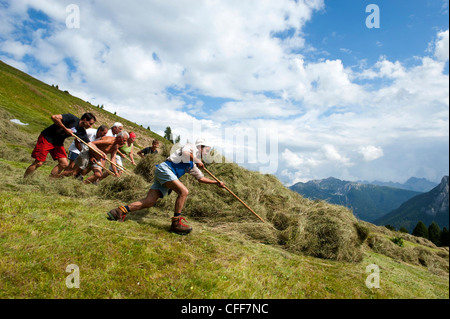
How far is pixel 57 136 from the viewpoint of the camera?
19.5 ft

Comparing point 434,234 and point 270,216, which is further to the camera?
point 434,234

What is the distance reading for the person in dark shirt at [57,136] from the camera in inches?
223

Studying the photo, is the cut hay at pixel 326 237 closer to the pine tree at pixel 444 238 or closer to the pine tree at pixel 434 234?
the pine tree at pixel 444 238

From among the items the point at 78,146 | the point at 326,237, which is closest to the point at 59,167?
the point at 78,146

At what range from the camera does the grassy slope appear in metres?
2.53

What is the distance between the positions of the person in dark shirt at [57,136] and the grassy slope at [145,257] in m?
0.49

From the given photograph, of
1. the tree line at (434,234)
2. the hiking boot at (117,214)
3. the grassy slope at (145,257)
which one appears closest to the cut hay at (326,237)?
the grassy slope at (145,257)

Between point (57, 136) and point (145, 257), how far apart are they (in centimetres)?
470

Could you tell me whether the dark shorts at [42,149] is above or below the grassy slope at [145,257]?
above

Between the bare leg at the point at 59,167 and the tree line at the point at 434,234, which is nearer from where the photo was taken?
the bare leg at the point at 59,167

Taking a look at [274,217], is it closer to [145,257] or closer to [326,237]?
[326,237]

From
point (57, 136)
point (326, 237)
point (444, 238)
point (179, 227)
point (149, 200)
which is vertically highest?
point (57, 136)
